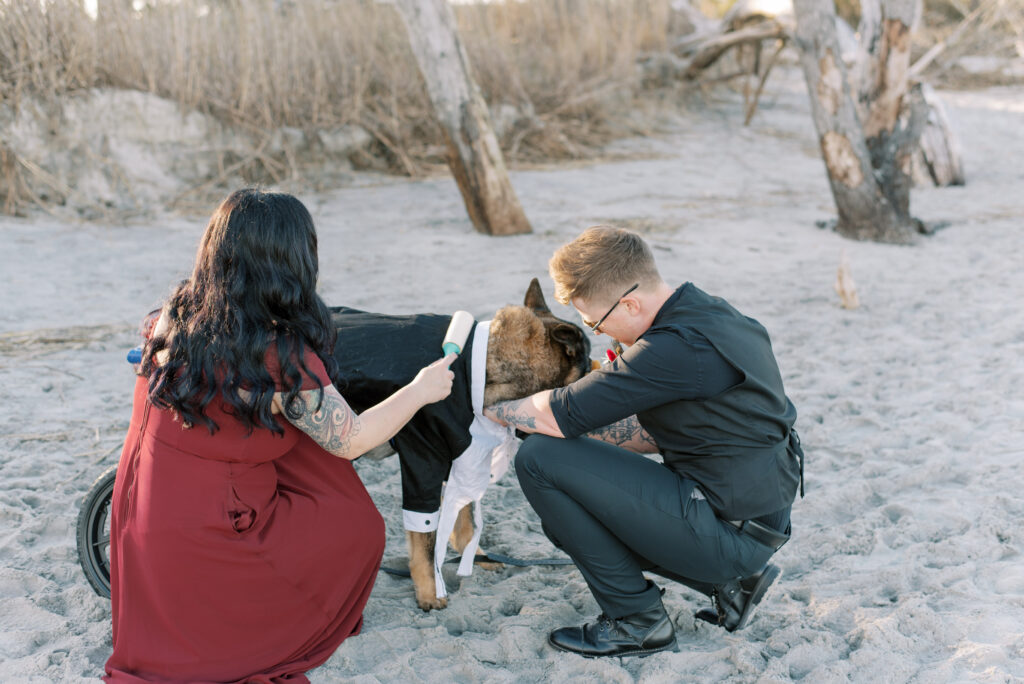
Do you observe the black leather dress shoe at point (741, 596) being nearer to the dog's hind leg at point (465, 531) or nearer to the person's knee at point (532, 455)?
the person's knee at point (532, 455)

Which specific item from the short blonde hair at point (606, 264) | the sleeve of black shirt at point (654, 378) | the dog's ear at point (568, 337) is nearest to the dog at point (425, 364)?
the dog's ear at point (568, 337)

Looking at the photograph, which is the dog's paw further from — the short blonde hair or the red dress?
the short blonde hair

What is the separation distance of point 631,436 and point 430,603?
1.00 meters

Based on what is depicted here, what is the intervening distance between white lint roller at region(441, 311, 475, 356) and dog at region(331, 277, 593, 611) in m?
0.05

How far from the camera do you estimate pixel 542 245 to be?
25.7ft

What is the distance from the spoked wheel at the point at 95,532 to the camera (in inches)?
109

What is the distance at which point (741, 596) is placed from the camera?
2660mm

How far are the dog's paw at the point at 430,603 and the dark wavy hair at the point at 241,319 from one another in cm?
111

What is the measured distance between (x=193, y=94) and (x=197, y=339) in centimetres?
844

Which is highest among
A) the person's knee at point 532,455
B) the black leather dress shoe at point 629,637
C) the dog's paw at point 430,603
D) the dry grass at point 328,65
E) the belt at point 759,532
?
the dry grass at point 328,65

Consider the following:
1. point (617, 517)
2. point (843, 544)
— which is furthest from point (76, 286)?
point (843, 544)

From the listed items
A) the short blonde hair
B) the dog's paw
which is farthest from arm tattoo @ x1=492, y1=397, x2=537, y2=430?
the dog's paw

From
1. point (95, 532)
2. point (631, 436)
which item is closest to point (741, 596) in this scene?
point (631, 436)

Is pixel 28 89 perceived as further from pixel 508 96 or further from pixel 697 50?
pixel 697 50
